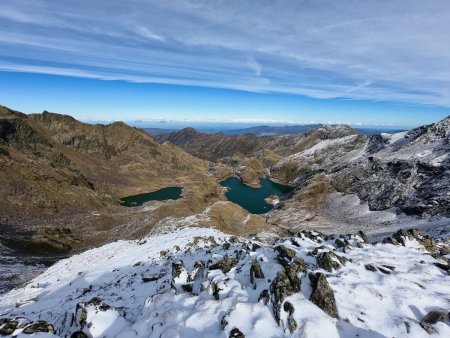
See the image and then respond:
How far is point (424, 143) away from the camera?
352ft

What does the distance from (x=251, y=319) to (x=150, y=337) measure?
15.4 ft

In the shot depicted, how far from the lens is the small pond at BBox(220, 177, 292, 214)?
133m

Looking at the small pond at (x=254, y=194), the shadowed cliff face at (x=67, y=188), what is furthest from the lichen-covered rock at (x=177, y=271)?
the small pond at (x=254, y=194)

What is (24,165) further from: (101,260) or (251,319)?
(251,319)

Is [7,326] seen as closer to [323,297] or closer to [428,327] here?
[323,297]

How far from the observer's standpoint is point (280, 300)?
50.6ft

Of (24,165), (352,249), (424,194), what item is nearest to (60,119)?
(24,165)

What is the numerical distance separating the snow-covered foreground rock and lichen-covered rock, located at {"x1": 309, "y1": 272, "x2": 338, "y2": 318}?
0.16 ft

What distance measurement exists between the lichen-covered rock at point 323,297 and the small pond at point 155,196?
121 m

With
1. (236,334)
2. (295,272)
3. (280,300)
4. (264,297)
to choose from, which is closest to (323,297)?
(280,300)

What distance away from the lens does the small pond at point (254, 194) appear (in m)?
133

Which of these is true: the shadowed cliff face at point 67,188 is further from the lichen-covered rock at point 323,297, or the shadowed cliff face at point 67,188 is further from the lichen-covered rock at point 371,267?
the lichen-covered rock at point 323,297

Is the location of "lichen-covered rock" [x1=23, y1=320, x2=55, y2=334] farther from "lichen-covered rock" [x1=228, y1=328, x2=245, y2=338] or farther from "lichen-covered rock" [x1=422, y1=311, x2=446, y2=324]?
"lichen-covered rock" [x1=422, y1=311, x2=446, y2=324]

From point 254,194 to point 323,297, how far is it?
150281 mm
